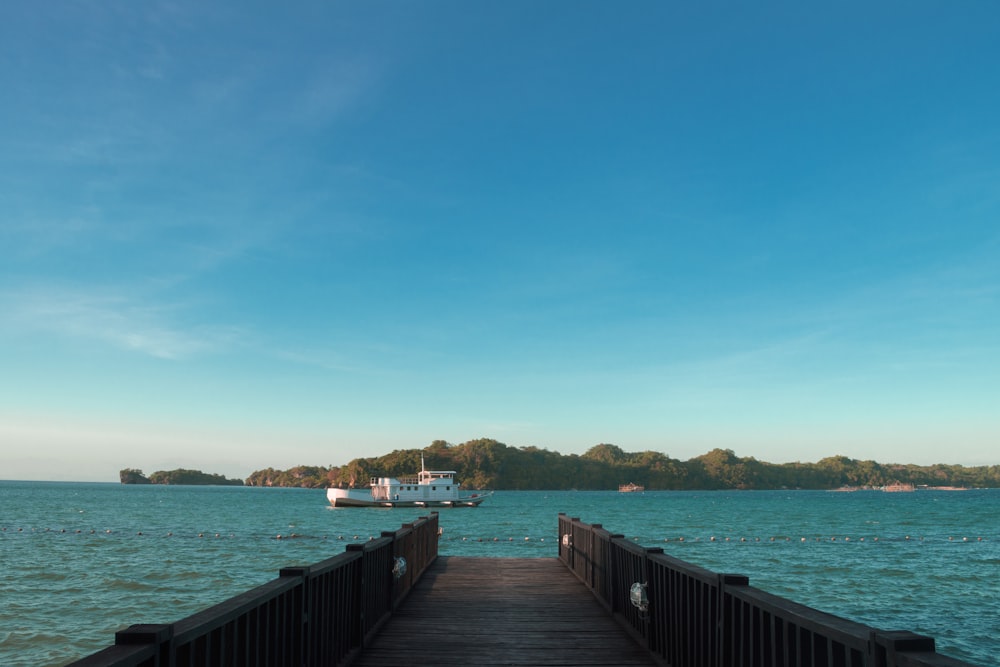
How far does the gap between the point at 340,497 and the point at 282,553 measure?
52.1 meters

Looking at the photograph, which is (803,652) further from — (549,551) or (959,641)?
(549,551)

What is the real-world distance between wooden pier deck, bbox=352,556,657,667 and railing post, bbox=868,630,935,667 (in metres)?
3.86

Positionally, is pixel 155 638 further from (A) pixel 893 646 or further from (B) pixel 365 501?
(B) pixel 365 501

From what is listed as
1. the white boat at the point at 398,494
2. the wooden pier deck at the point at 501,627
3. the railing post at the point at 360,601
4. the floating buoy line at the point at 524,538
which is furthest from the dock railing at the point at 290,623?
the white boat at the point at 398,494

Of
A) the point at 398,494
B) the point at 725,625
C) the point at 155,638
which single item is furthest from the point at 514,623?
the point at 398,494

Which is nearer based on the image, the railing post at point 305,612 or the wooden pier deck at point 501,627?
the railing post at point 305,612

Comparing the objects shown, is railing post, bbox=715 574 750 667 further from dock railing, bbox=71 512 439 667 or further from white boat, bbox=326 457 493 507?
white boat, bbox=326 457 493 507

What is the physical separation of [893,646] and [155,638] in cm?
286

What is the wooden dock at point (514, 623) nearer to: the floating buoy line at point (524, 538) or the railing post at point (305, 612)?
the railing post at point (305, 612)

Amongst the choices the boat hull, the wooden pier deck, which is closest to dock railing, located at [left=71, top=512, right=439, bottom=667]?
the wooden pier deck

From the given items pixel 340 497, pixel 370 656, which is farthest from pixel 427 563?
pixel 340 497

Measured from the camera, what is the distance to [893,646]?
2.74 meters

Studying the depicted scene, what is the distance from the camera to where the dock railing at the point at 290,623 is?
2.89 m

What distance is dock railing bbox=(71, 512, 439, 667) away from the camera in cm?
289
